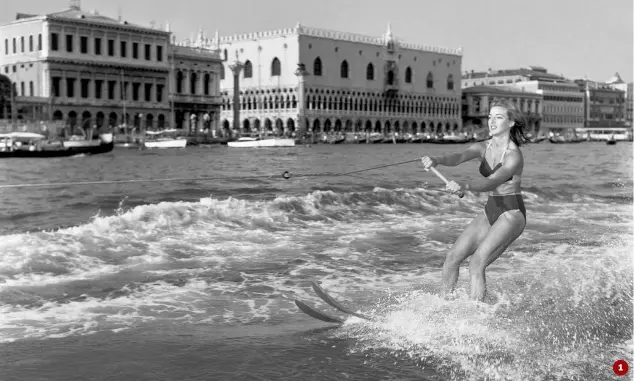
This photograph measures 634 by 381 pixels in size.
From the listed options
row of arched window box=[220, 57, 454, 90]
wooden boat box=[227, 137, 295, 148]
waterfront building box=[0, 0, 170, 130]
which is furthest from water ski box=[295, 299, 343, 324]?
row of arched window box=[220, 57, 454, 90]

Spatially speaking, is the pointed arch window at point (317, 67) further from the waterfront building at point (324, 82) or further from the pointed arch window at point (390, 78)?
the pointed arch window at point (390, 78)

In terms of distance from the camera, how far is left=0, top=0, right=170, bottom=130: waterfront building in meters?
61.2

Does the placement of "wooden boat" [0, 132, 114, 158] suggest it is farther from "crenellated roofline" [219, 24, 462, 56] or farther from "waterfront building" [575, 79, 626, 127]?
"waterfront building" [575, 79, 626, 127]

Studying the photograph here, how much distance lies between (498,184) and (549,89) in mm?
119272

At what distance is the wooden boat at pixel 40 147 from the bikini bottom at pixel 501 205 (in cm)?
3620

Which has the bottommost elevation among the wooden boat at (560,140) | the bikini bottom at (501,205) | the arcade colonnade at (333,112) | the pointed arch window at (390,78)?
the bikini bottom at (501,205)

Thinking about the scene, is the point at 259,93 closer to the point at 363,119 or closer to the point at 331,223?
the point at 363,119

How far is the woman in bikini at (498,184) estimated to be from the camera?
15.8ft

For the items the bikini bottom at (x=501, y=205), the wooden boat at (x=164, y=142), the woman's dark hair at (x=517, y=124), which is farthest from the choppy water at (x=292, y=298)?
the wooden boat at (x=164, y=142)

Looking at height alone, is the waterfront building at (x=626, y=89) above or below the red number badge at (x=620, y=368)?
above

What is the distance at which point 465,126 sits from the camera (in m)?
108

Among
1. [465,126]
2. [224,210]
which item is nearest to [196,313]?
[224,210]

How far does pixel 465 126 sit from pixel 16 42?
Result: 57.1 m

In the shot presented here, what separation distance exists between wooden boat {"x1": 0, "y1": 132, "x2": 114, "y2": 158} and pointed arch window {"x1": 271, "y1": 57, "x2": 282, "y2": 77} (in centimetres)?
4107
